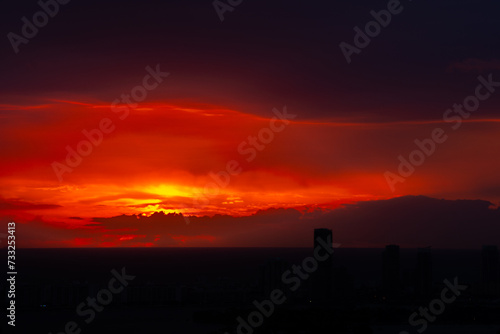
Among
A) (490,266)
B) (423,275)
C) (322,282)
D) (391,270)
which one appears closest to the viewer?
(322,282)

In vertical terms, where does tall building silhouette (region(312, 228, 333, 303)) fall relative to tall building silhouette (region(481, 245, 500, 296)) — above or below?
below

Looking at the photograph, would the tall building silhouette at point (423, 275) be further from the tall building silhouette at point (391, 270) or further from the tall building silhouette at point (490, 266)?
the tall building silhouette at point (490, 266)

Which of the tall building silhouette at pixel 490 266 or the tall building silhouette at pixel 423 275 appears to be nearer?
the tall building silhouette at pixel 423 275

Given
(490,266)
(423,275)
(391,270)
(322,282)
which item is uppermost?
Answer: (490,266)

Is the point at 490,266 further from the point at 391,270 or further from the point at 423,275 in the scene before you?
the point at 423,275

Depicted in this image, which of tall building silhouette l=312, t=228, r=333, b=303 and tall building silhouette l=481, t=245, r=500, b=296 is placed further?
tall building silhouette l=481, t=245, r=500, b=296

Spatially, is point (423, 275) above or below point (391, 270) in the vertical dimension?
below

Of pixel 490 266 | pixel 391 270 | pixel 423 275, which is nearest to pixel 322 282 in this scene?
pixel 423 275

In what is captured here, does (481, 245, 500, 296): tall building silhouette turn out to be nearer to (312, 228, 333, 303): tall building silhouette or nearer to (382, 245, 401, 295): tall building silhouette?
(382, 245, 401, 295): tall building silhouette

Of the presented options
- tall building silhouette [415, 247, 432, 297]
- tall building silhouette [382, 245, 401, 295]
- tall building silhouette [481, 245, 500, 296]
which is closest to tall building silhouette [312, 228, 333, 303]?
tall building silhouette [415, 247, 432, 297]

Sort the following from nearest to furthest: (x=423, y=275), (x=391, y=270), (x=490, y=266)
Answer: (x=423, y=275), (x=391, y=270), (x=490, y=266)

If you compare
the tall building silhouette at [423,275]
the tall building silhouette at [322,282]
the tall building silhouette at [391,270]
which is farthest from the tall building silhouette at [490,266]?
the tall building silhouette at [322,282]

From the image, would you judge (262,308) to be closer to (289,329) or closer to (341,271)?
(289,329)

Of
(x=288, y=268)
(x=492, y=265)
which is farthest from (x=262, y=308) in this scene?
(x=492, y=265)
